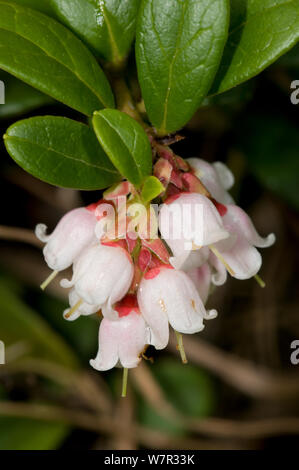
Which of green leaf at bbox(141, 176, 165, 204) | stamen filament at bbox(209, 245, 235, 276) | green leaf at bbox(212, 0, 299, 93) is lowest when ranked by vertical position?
stamen filament at bbox(209, 245, 235, 276)

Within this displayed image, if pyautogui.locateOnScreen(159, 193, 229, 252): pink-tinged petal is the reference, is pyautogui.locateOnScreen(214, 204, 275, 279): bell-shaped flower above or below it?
above

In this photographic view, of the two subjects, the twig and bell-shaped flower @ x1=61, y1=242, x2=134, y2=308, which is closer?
bell-shaped flower @ x1=61, y1=242, x2=134, y2=308

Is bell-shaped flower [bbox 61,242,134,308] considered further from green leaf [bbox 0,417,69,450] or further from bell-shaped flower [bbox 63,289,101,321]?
green leaf [bbox 0,417,69,450]

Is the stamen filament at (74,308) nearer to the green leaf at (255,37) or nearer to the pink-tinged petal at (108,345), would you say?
the pink-tinged petal at (108,345)

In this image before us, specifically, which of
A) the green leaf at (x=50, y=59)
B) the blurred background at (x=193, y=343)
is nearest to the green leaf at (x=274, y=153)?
the blurred background at (x=193, y=343)

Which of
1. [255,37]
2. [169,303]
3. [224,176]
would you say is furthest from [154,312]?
[255,37]

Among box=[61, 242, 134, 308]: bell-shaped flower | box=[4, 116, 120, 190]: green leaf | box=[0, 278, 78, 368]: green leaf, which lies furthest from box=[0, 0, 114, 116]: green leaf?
box=[0, 278, 78, 368]: green leaf

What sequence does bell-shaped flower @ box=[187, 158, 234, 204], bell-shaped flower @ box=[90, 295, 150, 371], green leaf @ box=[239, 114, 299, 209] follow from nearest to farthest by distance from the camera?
bell-shaped flower @ box=[90, 295, 150, 371] < bell-shaped flower @ box=[187, 158, 234, 204] < green leaf @ box=[239, 114, 299, 209]
